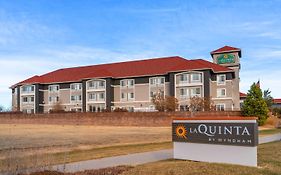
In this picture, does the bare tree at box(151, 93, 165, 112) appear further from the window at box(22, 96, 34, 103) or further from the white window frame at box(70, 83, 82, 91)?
the window at box(22, 96, 34, 103)

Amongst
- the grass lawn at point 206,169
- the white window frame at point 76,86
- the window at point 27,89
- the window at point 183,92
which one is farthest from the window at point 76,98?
the grass lawn at point 206,169

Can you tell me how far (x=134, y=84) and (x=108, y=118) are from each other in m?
17.8

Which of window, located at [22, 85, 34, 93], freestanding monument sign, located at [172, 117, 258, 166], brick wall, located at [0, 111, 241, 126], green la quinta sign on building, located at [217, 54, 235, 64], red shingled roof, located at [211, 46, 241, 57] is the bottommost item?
brick wall, located at [0, 111, 241, 126]

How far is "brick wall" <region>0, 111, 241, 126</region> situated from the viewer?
51.6 m

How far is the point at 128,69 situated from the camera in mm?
A: 73812

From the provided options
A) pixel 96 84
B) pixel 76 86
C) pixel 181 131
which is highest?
pixel 96 84

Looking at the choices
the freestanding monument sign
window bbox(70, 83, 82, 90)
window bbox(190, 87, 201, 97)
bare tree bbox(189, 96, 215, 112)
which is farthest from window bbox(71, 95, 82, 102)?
the freestanding monument sign

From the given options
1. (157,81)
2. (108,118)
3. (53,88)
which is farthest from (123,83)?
(108,118)

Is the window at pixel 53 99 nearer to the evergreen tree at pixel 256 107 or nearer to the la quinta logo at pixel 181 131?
the evergreen tree at pixel 256 107

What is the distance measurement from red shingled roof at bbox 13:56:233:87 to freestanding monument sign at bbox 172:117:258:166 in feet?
164

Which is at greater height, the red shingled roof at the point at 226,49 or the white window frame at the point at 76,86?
the red shingled roof at the point at 226,49

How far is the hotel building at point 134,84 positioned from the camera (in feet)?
212

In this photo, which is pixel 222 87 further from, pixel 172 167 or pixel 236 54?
pixel 172 167

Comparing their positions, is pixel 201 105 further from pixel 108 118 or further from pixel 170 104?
pixel 108 118
